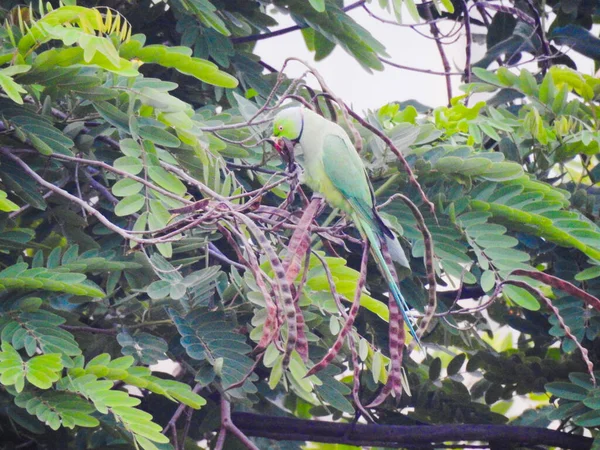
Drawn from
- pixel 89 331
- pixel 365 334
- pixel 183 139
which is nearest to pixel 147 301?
pixel 89 331

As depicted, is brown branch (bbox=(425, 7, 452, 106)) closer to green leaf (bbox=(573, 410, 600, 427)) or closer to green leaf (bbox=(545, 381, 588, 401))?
green leaf (bbox=(545, 381, 588, 401))

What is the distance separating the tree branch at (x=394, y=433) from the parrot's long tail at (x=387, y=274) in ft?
2.72

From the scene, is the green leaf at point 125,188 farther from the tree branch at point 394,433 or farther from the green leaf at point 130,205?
the tree branch at point 394,433

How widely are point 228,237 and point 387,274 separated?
305mm

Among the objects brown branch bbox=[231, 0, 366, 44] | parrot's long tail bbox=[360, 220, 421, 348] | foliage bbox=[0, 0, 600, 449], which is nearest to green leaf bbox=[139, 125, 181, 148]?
foliage bbox=[0, 0, 600, 449]

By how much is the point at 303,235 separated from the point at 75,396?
2.31ft

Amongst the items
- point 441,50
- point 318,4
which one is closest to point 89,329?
point 318,4

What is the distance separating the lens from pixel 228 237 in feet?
4.30

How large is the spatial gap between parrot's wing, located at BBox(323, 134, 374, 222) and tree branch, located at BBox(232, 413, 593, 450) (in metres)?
0.90

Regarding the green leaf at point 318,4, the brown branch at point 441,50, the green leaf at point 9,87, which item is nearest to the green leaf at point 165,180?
the green leaf at point 9,87

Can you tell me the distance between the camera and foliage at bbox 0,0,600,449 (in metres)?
1.45

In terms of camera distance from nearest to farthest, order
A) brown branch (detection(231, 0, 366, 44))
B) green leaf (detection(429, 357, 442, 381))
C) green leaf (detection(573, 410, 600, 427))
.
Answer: green leaf (detection(573, 410, 600, 427)), brown branch (detection(231, 0, 366, 44)), green leaf (detection(429, 357, 442, 381))

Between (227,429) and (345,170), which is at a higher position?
(345,170)

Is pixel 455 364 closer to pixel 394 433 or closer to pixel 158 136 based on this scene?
pixel 394 433
